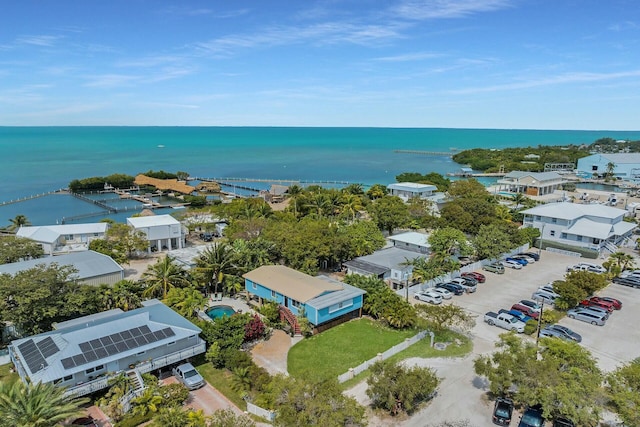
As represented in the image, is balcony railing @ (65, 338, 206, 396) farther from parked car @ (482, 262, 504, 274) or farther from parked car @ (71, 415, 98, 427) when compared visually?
parked car @ (482, 262, 504, 274)

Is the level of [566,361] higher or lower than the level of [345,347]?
higher

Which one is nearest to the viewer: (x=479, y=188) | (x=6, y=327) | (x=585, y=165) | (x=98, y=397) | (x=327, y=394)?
(x=327, y=394)

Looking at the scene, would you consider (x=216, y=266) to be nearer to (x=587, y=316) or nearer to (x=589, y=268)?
(x=587, y=316)

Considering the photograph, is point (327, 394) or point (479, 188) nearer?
point (327, 394)

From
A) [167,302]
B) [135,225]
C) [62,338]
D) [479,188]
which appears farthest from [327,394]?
[479,188]

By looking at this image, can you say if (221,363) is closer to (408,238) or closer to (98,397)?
(98,397)

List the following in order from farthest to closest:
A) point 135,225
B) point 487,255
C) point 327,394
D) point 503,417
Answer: point 135,225 → point 487,255 → point 503,417 → point 327,394

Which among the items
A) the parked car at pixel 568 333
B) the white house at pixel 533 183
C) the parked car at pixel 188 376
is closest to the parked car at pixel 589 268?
the parked car at pixel 568 333

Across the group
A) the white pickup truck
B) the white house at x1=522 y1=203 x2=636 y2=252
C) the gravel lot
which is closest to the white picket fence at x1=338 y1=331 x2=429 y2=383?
the gravel lot
